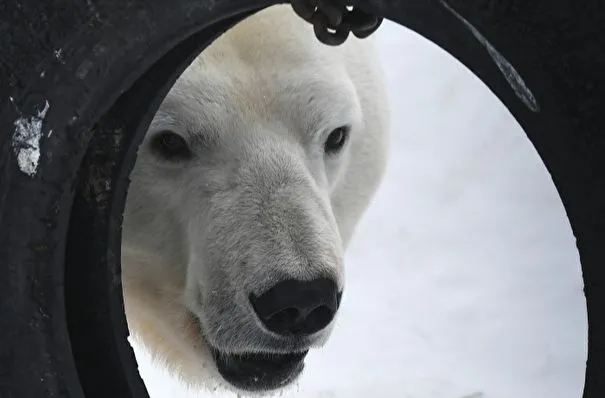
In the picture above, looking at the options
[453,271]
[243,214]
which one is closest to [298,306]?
[243,214]

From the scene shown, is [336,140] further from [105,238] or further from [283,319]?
[105,238]

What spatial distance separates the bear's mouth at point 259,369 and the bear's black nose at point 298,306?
8.0 inches

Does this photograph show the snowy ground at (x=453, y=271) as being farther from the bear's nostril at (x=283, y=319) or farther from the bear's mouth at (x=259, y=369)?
the bear's nostril at (x=283, y=319)

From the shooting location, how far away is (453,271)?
4.27 m

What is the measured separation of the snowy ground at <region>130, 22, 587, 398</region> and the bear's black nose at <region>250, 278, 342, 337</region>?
1491 millimetres

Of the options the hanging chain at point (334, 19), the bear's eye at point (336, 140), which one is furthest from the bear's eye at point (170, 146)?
the hanging chain at point (334, 19)

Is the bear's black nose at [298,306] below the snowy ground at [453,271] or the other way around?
below

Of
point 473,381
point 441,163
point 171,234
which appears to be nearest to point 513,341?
point 473,381

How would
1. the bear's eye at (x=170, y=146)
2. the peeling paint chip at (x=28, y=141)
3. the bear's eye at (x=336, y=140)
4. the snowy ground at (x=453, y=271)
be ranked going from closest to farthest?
the peeling paint chip at (x=28, y=141), the bear's eye at (x=170, y=146), the bear's eye at (x=336, y=140), the snowy ground at (x=453, y=271)

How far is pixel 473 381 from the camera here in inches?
142

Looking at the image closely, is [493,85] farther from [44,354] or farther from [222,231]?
[222,231]

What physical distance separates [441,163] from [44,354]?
386cm

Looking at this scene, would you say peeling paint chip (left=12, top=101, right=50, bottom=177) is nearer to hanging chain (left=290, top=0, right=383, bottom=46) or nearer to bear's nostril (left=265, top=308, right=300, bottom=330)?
hanging chain (left=290, top=0, right=383, bottom=46)

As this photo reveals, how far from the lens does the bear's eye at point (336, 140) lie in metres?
2.22
